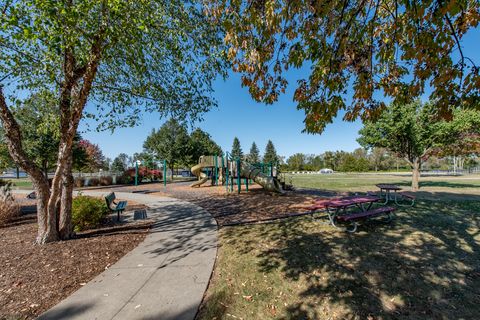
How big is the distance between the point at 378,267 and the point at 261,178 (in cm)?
1108

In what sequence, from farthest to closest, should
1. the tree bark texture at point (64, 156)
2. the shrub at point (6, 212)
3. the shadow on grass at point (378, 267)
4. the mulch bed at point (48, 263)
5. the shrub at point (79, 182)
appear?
the shrub at point (79, 182) → the shrub at point (6, 212) → the tree bark texture at point (64, 156) → the mulch bed at point (48, 263) → the shadow on grass at point (378, 267)

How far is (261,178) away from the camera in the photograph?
1479cm

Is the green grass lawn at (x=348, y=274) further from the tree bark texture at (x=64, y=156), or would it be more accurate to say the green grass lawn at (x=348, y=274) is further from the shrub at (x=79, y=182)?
the shrub at (x=79, y=182)

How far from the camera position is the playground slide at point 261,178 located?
14.1 meters

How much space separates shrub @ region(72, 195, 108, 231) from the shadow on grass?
13.2 ft

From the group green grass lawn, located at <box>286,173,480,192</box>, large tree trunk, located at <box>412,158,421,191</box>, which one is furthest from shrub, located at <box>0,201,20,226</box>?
large tree trunk, located at <box>412,158,421,191</box>

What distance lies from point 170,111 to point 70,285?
217 inches

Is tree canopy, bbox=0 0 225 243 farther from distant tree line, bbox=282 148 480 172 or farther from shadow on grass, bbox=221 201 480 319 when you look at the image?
distant tree line, bbox=282 148 480 172

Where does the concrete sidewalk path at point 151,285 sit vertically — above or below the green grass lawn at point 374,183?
above

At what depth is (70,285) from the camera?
11.0 ft

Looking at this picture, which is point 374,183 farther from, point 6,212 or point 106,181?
point 106,181

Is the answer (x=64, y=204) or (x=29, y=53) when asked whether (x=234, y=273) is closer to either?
(x=64, y=204)

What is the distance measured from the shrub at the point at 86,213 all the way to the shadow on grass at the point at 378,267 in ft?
13.2

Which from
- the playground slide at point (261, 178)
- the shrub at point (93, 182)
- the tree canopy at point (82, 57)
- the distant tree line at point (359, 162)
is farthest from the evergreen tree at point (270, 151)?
the tree canopy at point (82, 57)
